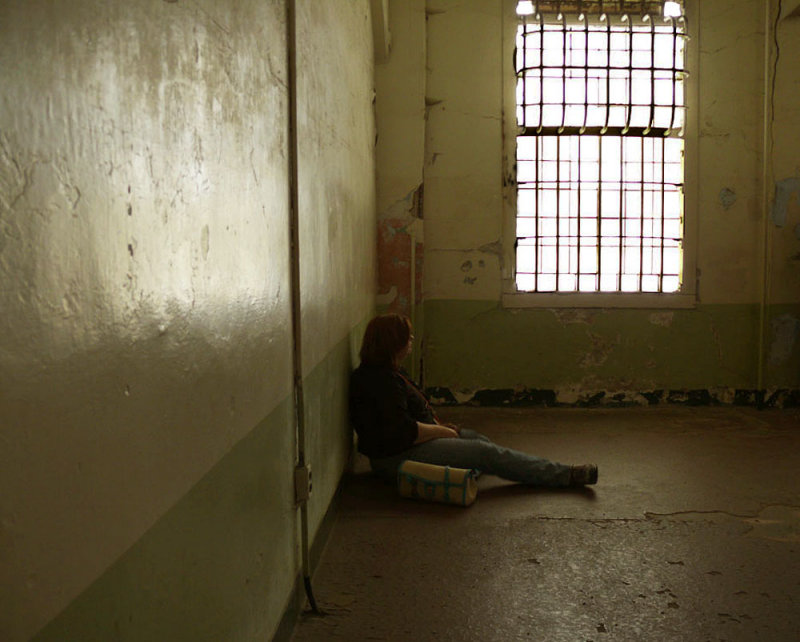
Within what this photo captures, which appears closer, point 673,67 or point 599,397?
point 673,67

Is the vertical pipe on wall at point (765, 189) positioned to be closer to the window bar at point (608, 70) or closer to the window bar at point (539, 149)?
the window bar at point (608, 70)

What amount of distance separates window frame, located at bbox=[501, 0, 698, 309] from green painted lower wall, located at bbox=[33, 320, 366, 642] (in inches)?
132

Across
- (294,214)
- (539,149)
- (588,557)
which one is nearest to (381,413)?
(588,557)

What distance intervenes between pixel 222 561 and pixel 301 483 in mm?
919

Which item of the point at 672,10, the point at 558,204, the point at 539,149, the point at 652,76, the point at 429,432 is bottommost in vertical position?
the point at 429,432

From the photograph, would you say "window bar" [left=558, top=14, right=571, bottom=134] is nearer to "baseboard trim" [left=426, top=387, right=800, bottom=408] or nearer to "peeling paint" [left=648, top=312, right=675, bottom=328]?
"peeling paint" [left=648, top=312, right=675, bottom=328]

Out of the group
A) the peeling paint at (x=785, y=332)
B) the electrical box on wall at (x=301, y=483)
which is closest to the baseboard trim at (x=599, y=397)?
the peeling paint at (x=785, y=332)

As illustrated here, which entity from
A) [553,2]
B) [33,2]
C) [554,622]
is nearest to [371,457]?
[554,622]

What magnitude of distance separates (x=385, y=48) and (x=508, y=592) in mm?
4351

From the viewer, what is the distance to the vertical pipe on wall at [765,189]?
609cm

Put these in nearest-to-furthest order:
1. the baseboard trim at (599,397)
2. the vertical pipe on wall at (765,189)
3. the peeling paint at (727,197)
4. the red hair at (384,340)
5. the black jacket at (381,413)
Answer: the black jacket at (381,413) → the red hair at (384,340) → the vertical pipe on wall at (765,189) → the peeling paint at (727,197) → the baseboard trim at (599,397)

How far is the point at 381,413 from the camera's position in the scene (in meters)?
3.94

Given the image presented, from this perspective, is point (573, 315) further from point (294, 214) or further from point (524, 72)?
point (294, 214)

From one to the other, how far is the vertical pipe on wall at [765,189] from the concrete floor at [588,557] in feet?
4.96
